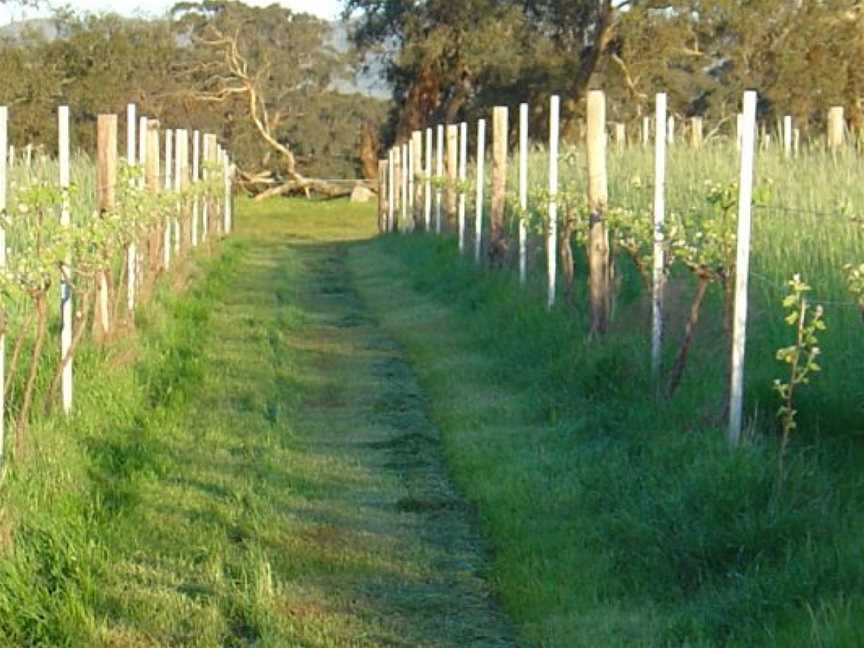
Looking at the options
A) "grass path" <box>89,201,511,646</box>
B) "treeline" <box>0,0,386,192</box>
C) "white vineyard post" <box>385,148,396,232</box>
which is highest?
"treeline" <box>0,0,386,192</box>

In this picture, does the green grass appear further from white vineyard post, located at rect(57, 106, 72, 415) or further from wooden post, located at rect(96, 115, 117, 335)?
wooden post, located at rect(96, 115, 117, 335)

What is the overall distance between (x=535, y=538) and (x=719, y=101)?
114ft

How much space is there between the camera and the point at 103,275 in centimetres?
1257

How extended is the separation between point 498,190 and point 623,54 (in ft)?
71.0

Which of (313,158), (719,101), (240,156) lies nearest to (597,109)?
(719,101)

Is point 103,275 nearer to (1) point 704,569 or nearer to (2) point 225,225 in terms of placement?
(1) point 704,569

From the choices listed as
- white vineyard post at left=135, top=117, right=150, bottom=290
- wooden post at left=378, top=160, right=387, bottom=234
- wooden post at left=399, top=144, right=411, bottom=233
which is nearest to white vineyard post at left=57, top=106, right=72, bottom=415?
white vineyard post at left=135, top=117, right=150, bottom=290

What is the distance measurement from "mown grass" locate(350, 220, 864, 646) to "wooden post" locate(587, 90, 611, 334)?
0.25 m

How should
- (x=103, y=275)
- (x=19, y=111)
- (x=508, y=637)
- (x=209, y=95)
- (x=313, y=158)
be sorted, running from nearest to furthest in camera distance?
(x=508, y=637) < (x=103, y=275) < (x=19, y=111) < (x=209, y=95) < (x=313, y=158)

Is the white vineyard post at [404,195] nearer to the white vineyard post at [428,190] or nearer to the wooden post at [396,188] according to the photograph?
the wooden post at [396,188]

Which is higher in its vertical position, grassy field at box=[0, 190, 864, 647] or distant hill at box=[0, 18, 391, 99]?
distant hill at box=[0, 18, 391, 99]

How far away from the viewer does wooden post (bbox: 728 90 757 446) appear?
342 inches

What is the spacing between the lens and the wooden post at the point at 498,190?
61.7 ft

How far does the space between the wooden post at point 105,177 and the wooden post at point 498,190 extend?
6.27 metres
